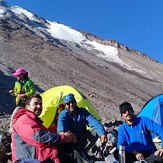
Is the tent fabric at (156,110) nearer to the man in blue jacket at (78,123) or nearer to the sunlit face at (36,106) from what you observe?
the man in blue jacket at (78,123)

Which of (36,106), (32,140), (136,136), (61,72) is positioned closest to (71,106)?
(36,106)

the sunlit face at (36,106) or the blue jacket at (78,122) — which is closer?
the sunlit face at (36,106)

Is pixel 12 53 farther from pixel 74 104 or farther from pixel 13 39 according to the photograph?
pixel 74 104

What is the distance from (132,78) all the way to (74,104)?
4053cm

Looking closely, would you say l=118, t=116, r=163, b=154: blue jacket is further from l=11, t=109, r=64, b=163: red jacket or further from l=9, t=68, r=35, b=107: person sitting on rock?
l=9, t=68, r=35, b=107: person sitting on rock

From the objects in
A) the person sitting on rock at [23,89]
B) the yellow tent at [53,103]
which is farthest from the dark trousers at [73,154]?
the yellow tent at [53,103]

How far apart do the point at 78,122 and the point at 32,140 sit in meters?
1.34

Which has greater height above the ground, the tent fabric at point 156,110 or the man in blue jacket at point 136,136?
the tent fabric at point 156,110

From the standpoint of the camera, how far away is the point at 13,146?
14.5 ft

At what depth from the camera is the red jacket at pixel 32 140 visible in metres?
4.27

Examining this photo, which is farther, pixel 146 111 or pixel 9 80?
pixel 9 80

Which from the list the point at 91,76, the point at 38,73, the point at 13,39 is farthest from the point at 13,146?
the point at 13,39

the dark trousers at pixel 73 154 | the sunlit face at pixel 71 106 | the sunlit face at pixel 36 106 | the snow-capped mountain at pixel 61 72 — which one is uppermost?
the snow-capped mountain at pixel 61 72

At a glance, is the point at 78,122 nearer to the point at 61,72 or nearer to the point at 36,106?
the point at 36,106
